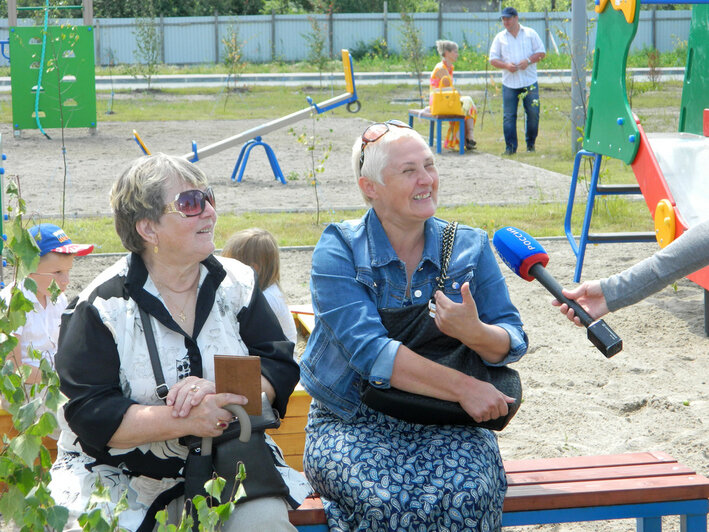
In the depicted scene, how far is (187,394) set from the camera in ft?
7.86

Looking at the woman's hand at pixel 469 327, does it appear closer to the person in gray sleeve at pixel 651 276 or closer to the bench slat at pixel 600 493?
the person in gray sleeve at pixel 651 276

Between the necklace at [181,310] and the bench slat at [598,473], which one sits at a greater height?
the necklace at [181,310]

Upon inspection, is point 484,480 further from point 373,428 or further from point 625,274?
point 625,274

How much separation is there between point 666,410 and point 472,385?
2.08m

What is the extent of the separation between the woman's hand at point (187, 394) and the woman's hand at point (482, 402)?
71 centimetres

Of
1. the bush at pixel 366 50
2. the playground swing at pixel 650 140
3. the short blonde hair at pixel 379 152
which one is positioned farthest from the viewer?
the bush at pixel 366 50

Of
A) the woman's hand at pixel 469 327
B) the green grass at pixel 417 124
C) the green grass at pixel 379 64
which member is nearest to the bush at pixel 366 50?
the green grass at pixel 379 64

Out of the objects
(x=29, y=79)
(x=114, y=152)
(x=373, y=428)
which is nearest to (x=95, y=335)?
(x=373, y=428)

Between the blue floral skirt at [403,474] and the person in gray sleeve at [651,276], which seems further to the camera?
the person in gray sleeve at [651,276]

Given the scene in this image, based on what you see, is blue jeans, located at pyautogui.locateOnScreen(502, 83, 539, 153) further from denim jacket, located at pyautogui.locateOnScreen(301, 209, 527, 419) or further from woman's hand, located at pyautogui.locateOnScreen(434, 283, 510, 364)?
woman's hand, located at pyautogui.locateOnScreen(434, 283, 510, 364)

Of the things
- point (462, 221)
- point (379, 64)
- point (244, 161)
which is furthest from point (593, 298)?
point (379, 64)

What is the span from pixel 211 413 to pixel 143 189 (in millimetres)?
699

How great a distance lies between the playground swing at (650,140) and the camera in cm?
539

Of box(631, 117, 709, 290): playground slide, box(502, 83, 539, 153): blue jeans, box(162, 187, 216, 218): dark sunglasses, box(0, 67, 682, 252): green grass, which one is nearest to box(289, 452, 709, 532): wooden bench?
box(162, 187, 216, 218): dark sunglasses
